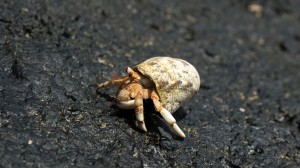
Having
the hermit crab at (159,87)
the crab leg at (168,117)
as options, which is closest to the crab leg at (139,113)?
the hermit crab at (159,87)

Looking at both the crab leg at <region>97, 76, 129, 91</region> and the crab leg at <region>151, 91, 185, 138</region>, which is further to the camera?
the crab leg at <region>97, 76, 129, 91</region>

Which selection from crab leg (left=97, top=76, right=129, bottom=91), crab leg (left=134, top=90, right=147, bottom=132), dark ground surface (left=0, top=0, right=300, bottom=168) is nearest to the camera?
dark ground surface (left=0, top=0, right=300, bottom=168)

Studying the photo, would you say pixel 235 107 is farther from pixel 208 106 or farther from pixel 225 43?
pixel 225 43

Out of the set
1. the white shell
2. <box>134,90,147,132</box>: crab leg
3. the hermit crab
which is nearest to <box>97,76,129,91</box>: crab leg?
the hermit crab

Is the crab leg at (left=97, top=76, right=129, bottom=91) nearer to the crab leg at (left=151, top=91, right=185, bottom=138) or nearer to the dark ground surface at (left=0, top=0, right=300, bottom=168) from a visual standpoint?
the dark ground surface at (left=0, top=0, right=300, bottom=168)

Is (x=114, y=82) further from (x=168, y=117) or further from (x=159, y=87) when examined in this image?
(x=168, y=117)
